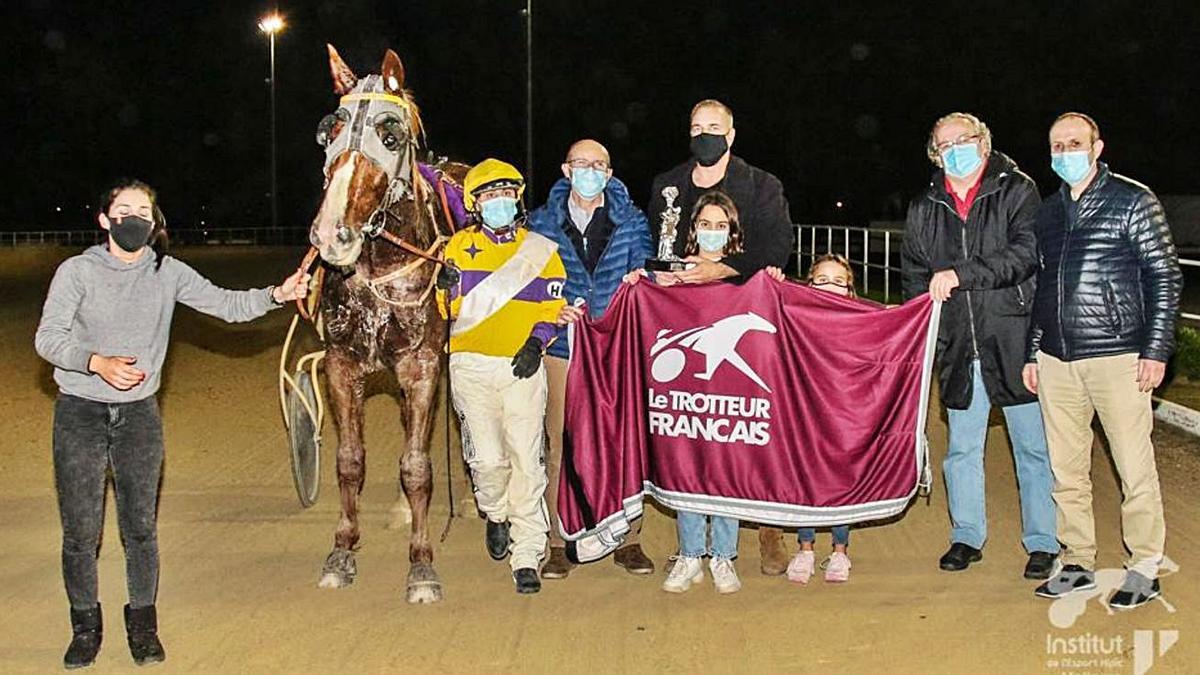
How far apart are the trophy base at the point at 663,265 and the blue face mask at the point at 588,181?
44 centimetres

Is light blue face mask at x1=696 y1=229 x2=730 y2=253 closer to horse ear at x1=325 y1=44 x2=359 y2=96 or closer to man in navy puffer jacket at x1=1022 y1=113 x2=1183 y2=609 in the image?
man in navy puffer jacket at x1=1022 y1=113 x2=1183 y2=609

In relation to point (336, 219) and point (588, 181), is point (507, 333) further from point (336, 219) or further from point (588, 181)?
point (336, 219)

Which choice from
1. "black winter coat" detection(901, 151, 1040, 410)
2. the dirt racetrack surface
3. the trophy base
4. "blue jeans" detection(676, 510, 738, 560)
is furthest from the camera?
the trophy base

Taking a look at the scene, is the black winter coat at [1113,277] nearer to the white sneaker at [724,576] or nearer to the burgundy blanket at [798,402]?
the burgundy blanket at [798,402]

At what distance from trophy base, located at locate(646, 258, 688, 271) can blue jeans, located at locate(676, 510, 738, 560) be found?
119 centimetres

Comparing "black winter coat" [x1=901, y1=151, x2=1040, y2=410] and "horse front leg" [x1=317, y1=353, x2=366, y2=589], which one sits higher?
"black winter coat" [x1=901, y1=151, x2=1040, y2=410]

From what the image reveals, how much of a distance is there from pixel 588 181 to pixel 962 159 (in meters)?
1.82

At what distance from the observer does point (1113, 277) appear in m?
5.66

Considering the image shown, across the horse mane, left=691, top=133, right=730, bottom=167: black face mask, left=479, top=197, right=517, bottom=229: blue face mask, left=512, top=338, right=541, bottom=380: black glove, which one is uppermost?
the horse mane

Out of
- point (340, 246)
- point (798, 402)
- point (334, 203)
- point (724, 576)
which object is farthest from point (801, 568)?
point (334, 203)

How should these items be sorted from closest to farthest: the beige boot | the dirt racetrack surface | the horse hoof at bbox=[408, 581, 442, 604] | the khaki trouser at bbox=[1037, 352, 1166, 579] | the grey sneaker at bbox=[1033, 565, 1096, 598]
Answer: the dirt racetrack surface
the khaki trouser at bbox=[1037, 352, 1166, 579]
the grey sneaker at bbox=[1033, 565, 1096, 598]
the horse hoof at bbox=[408, 581, 442, 604]
the beige boot

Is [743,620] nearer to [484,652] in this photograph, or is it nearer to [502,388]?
[484,652]

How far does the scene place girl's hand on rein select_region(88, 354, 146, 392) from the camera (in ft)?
15.6

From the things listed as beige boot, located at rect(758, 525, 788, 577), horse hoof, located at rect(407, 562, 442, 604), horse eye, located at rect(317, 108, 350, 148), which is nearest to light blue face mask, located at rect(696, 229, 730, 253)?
beige boot, located at rect(758, 525, 788, 577)
